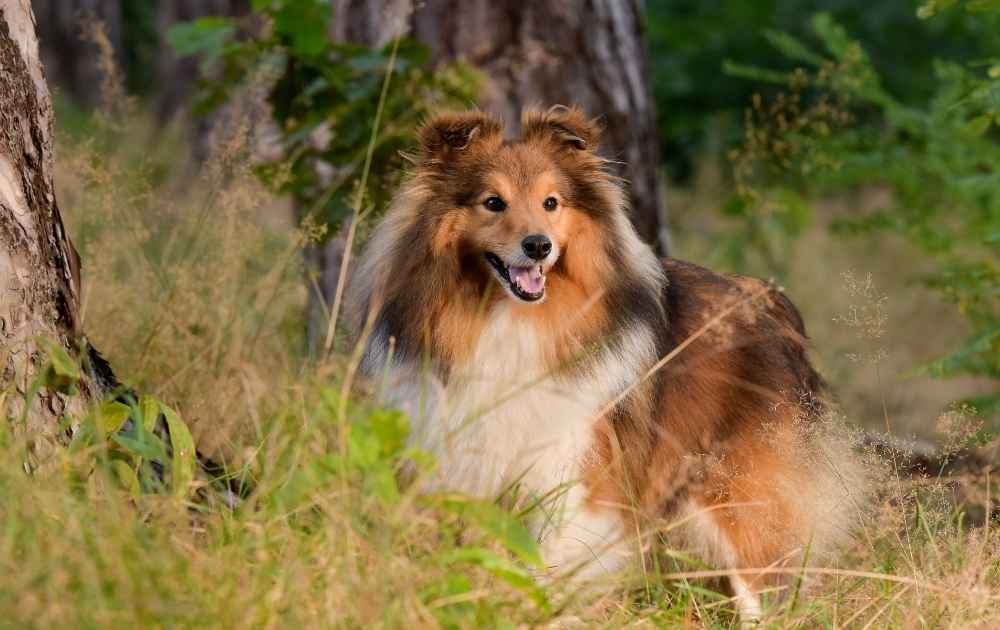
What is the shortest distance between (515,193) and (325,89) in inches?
46.3

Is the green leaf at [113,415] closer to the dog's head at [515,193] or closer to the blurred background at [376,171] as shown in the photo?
the blurred background at [376,171]

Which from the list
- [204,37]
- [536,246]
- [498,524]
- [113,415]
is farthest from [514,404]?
[204,37]

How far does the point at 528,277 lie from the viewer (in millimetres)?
3670

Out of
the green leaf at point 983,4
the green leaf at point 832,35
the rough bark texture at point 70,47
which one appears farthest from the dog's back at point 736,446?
the rough bark texture at point 70,47

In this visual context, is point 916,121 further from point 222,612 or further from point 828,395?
point 222,612

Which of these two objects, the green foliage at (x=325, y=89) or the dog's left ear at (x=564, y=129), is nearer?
the dog's left ear at (x=564, y=129)

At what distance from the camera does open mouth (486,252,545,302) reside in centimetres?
365

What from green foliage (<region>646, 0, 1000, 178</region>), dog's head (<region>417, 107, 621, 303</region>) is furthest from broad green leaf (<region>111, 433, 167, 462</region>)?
green foliage (<region>646, 0, 1000, 178</region>)

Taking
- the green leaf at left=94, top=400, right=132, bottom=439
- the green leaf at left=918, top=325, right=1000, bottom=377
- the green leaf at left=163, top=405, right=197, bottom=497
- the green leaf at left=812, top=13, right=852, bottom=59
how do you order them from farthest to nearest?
the green leaf at left=812, top=13, right=852, bottom=59 → the green leaf at left=918, top=325, right=1000, bottom=377 → the green leaf at left=94, top=400, right=132, bottom=439 → the green leaf at left=163, top=405, right=197, bottom=497

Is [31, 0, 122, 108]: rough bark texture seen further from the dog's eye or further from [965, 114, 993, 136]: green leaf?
[965, 114, 993, 136]: green leaf

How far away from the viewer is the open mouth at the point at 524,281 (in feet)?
12.0

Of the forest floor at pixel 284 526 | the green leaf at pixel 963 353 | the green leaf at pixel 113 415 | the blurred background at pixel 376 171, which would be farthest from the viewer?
the blurred background at pixel 376 171

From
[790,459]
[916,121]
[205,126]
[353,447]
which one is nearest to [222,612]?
[353,447]

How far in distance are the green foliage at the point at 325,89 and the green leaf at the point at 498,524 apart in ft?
6.39
